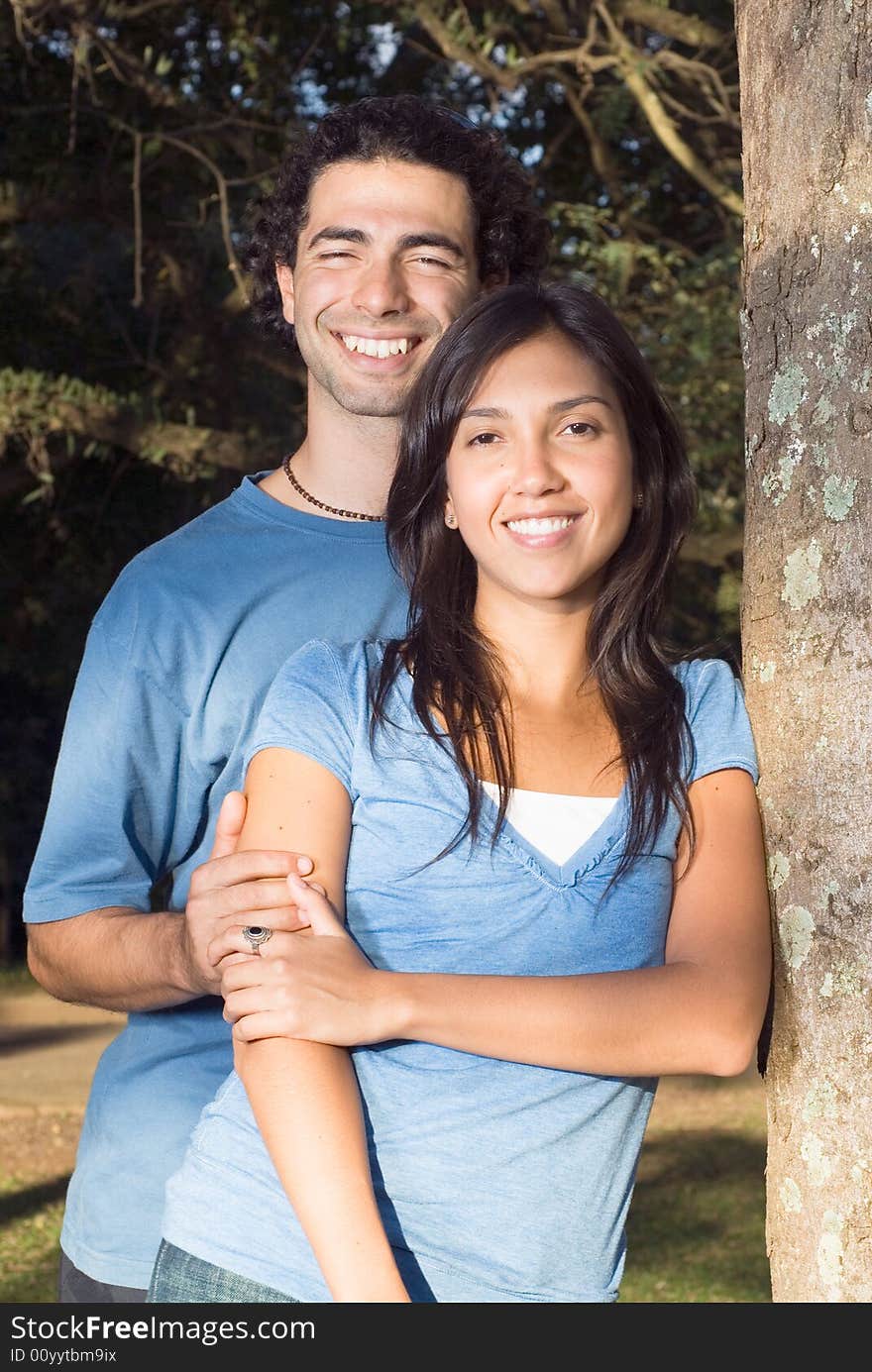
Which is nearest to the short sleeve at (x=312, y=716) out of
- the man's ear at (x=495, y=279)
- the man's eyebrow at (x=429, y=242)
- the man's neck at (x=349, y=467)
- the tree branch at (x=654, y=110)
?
the man's neck at (x=349, y=467)

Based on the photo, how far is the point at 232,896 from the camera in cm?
184

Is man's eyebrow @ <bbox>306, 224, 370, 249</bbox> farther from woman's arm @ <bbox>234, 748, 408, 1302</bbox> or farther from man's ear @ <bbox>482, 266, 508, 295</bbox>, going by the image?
woman's arm @ <bbox>234, 748, 408, 1302</bbox>

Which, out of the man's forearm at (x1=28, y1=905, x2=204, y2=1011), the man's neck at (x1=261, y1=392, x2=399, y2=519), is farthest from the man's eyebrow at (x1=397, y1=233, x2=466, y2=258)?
the man's forearm at (x1=28, y1=905, x2=204, y2=1011)

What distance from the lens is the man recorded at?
2.12 m

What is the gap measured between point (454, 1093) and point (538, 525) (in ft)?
2.20

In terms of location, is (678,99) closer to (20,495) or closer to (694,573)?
(694,573)

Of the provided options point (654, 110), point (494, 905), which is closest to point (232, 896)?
point (494, 905)

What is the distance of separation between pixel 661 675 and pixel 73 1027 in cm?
988

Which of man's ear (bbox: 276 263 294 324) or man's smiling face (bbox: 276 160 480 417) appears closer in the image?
Answer: man's smiling face (bbox: 276 160 480 417)

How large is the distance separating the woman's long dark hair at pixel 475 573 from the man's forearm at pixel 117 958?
412mm

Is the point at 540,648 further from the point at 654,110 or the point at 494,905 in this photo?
the point at 654,110

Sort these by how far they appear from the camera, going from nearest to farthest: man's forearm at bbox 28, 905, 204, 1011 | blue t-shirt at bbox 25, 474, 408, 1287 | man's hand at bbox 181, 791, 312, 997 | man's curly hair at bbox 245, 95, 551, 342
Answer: man's hand at bbox 181, 791, 312, 997, man's forearm at bbox 28, 905, 204, 1011, blue t-shirt at bbox 25, 474, 408, 1287, man's curly hair at bbox 245, 95, 551, 342

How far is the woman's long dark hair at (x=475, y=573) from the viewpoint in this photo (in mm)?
1938
